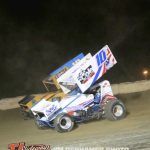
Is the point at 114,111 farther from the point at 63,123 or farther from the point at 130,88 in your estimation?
the point at 130,88

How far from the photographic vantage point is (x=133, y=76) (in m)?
21.2

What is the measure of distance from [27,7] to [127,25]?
5.57 m

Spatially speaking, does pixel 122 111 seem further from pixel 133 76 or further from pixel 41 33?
pixel 41 33

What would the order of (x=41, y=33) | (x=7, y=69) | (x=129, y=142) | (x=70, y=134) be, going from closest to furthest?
(x=129, y=142) → (x=70, y=134) → (x=7, y=69) → (x=41, y=33)

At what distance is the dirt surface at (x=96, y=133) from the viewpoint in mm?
8672

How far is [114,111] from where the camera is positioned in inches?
464

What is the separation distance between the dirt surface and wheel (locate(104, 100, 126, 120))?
16 cm

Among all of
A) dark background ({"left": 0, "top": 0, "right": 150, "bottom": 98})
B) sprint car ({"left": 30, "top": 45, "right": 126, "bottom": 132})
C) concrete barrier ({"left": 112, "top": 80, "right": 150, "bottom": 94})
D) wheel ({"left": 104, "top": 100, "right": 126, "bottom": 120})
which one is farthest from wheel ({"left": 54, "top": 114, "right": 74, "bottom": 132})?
dark background ({"left": 0, "top": 0, "right": 150, "bottom": 98})

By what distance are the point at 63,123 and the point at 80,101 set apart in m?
0.81

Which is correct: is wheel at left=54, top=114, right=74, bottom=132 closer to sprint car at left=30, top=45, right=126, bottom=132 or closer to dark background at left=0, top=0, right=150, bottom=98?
sprint car at left=30, top=45, right=126, bottom=132

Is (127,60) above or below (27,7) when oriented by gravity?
below

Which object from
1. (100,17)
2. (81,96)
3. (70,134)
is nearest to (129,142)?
(70,134)

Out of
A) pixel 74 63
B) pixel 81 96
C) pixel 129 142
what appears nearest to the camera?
pixel 129 142

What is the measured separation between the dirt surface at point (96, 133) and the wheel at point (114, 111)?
0.53ft
